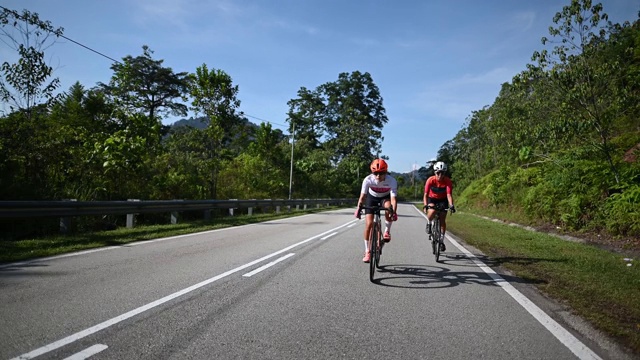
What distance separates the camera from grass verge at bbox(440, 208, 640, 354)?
3926mm

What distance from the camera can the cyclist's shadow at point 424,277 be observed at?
18.5 feet

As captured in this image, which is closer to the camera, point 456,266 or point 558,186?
point 456,266

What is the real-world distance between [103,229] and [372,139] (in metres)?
56.0

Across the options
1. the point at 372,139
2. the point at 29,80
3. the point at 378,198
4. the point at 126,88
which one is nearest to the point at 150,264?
the point at 378,198

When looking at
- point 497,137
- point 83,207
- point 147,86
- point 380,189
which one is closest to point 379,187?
point 380,189

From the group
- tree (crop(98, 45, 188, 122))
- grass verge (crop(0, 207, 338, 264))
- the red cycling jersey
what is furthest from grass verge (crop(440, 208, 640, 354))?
tree (crop(98, 45, 188, 122))

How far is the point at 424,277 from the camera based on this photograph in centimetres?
614

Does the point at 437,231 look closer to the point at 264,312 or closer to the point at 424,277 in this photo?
the point at 424,277

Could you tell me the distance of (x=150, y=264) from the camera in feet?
21.3

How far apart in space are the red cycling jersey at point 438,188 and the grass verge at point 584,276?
1.73 meters

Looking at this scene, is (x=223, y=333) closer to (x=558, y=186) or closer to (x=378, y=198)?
(x=378, y=198)

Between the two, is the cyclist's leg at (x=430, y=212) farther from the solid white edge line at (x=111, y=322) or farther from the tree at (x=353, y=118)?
the tree at (x=353, y=118)

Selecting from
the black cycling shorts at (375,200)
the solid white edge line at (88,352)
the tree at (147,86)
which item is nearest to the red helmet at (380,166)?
the black cycling shorts at (375,200)

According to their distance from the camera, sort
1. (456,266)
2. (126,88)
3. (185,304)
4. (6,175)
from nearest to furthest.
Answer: (185,304), (456,266), (6,175), (126,88)
